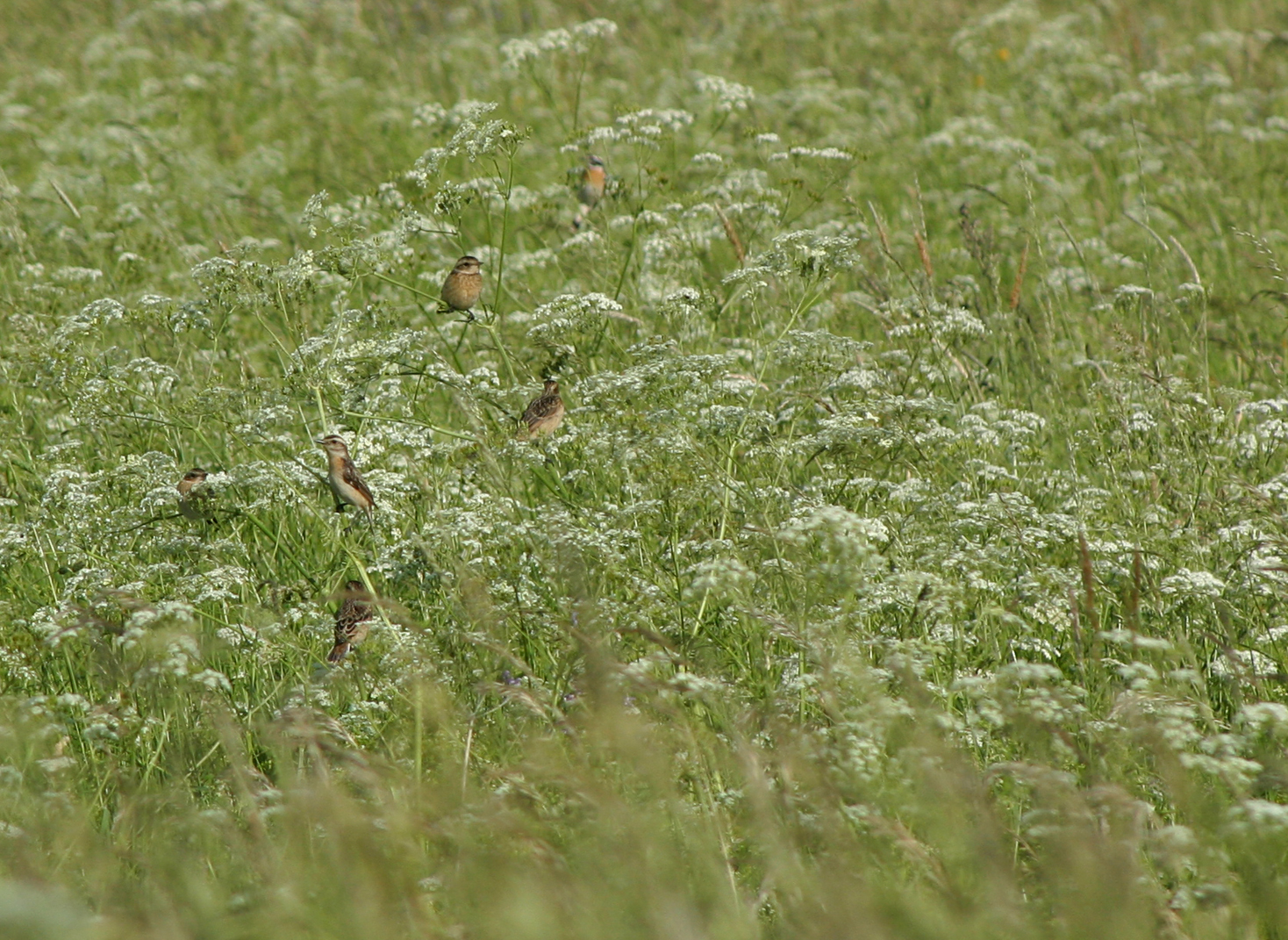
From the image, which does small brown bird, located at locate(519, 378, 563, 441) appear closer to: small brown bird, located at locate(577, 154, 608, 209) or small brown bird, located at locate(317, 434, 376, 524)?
small brown bird, located at locate(317, 434, 376, 524)

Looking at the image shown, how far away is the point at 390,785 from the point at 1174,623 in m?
2.19

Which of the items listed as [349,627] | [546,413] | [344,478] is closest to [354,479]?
[344,478]

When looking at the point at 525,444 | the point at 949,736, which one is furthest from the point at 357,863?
the point at 525,444

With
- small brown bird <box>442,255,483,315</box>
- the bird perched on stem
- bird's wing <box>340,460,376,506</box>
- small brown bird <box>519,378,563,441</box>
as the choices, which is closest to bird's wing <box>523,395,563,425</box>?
small brown bird <box>519,378,563,441</box>

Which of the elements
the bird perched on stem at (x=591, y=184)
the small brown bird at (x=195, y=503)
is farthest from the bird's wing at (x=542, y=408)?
the bird perched on stem at (x=591, y=184)

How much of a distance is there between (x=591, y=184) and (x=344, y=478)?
271 centimetres

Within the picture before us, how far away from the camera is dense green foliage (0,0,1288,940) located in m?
2.16

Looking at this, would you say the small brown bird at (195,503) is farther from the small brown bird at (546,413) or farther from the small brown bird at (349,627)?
the small brown bird at (546,413)

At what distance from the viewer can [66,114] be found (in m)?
10.7

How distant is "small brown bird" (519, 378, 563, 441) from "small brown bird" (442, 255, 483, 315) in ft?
1.49

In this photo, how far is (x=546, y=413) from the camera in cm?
432

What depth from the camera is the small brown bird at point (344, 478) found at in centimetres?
364

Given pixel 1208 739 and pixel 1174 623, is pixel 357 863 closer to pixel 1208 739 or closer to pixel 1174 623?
pixel 1208 739

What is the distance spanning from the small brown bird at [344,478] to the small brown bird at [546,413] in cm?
72
